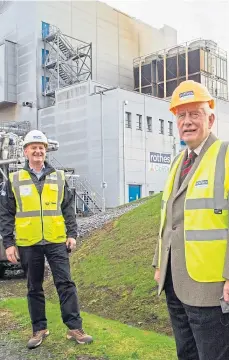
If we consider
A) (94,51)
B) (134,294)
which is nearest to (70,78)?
(94,51)

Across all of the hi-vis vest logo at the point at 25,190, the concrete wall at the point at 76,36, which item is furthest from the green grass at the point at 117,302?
the concrete wall at the point at 76,36

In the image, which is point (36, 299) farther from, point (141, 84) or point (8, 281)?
point (141, 84)

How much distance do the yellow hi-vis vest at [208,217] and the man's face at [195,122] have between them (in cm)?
15

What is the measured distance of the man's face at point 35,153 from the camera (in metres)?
5.26

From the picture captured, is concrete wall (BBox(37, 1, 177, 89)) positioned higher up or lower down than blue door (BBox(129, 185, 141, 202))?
higher up

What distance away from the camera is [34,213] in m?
5.21

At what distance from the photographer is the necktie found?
10.4 ft

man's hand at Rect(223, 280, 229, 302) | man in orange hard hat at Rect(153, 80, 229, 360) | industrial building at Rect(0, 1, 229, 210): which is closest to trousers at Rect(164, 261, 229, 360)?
man in orange hard hat at Rect(153, 80, 229, 360)

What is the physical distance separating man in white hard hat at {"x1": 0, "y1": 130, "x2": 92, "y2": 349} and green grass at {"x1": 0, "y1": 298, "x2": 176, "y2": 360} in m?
0.19

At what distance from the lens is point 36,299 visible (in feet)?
17.3

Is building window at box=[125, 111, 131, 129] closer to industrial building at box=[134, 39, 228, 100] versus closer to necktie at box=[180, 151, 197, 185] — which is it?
industrial building at box=[134, 39, 228, 100]

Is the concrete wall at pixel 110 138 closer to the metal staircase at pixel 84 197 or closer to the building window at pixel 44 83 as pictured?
the metal staircase at pixel 84 197

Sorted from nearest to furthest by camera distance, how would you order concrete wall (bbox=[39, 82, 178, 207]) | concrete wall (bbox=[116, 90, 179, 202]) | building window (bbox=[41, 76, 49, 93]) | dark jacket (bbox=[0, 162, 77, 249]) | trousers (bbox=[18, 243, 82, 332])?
trousers (bbox=[18, 243, 82, 332]), dark jacket (bbox=[0, 162, 77, 249]), concrete wall (bbox=[39, 82, 178, 207]), concrete wall (bbox=[116, 90, 179, 202]), building window (bbox=[41, 76, 49, 93])

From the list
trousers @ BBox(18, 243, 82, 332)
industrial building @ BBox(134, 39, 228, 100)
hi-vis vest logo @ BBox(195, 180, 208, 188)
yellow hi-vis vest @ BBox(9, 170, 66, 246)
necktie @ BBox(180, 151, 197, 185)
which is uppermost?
industrial building @ BBox(134, 39, 228, 100)
